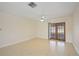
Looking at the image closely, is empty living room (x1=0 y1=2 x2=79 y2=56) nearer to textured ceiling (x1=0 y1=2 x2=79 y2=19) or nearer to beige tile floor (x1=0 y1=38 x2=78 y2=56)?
beige tile floor (x1=0 y1=38 x2=78 y2=56)

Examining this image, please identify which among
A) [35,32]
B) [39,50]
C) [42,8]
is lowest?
[39,50]

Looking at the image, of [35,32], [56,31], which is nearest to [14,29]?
[35,32]

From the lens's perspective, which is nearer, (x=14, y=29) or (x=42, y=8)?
(x=42, y=8)

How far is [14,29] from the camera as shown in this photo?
5.61 m

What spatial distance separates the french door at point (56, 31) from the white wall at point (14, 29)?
1030 millimetres

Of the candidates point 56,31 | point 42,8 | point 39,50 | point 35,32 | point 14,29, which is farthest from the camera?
point 14,29

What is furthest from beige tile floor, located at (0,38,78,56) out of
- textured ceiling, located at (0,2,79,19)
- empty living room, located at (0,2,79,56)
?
textured ceiling, located at (0,2,79,19)

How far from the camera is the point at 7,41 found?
16.8ft

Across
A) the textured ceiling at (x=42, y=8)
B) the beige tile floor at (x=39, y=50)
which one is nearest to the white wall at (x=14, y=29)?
the beige tile floor at (x=39, y=50)

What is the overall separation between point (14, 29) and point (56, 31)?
2454 millimetres

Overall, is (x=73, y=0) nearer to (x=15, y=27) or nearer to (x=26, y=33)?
(x=15, y=27)

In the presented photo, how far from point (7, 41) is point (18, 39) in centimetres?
85

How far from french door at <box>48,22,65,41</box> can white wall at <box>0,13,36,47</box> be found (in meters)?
1.03

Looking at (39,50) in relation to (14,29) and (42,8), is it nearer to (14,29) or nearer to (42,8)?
(42,8)
